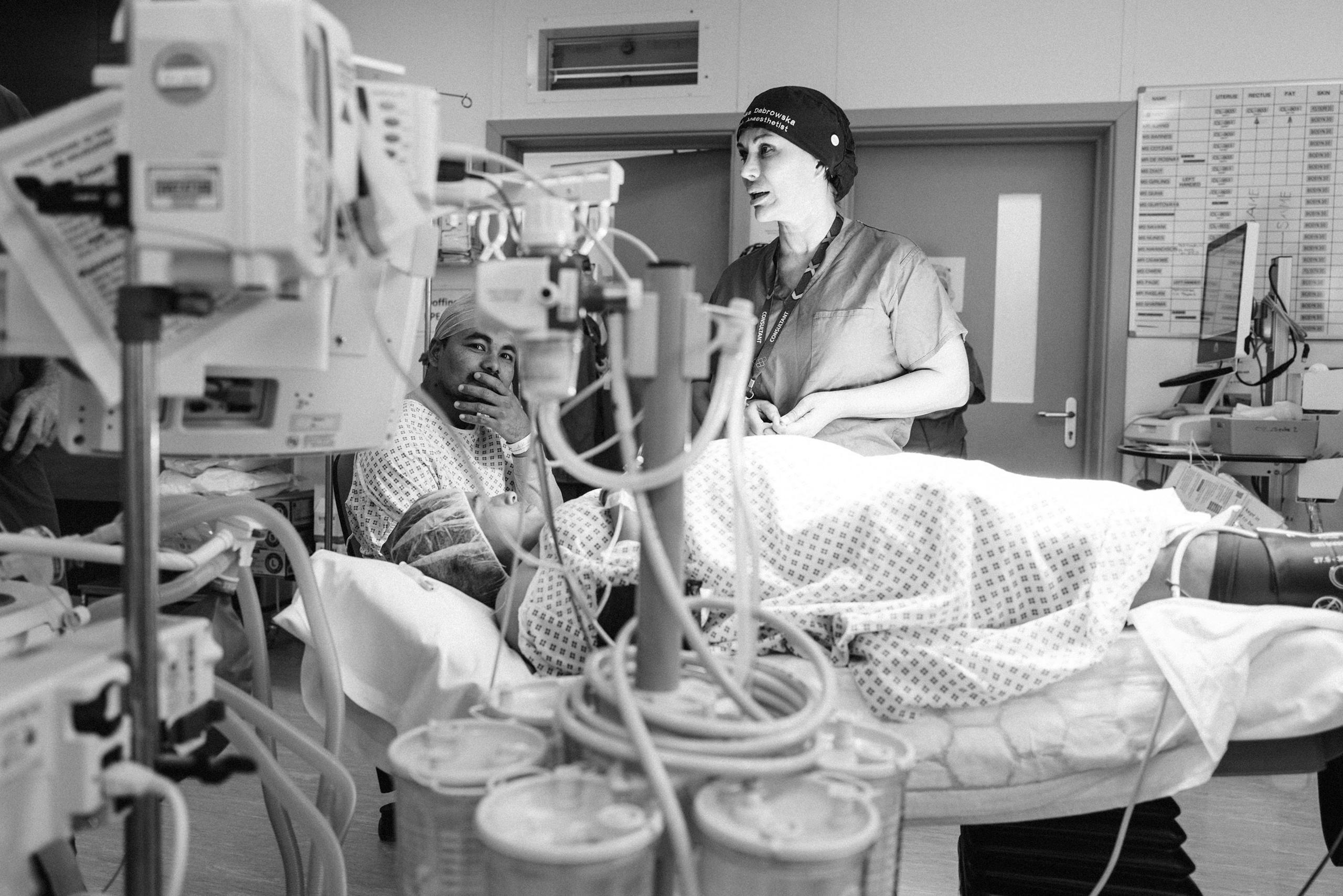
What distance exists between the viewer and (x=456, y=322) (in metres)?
2.27

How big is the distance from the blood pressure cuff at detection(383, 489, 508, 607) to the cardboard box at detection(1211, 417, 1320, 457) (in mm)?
2183

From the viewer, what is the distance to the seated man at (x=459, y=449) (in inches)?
81.0

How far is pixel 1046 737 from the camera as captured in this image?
1.30 meters

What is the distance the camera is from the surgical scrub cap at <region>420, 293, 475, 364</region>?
2.25 metres

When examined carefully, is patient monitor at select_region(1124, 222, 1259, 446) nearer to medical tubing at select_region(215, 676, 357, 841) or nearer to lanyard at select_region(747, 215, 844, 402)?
lanyard at select_region(747, 215, 844, 402)

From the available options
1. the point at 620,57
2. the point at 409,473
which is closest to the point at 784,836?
the point at 409,473

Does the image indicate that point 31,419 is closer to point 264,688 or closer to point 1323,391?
point 264,688

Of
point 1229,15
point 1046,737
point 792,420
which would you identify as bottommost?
point 1046,737

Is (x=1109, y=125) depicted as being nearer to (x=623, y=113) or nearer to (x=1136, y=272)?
(x=1136, y=272)

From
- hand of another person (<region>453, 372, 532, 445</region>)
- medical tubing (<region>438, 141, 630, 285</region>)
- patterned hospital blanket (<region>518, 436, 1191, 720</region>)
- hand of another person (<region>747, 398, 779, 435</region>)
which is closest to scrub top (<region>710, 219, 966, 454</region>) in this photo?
hand of another person (<region>747, 398, 779, 435</region>)

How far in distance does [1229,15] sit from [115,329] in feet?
12.4

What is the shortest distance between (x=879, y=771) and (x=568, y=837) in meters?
0.27

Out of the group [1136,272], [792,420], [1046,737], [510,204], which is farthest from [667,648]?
[1136,272]

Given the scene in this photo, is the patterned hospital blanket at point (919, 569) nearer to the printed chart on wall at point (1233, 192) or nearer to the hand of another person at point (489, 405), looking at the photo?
the hand of another person at point (489, 405)
